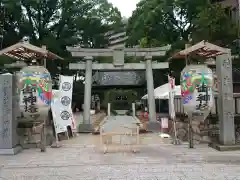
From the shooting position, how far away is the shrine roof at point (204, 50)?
8945 millimetres

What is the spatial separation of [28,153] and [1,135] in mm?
957

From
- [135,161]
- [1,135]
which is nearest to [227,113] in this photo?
[135,161]

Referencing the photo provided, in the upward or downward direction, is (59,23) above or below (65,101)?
above

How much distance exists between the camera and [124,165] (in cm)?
688

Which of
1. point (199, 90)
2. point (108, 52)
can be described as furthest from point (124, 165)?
point (108, 52)

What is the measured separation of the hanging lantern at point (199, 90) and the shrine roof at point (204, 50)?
0.58m

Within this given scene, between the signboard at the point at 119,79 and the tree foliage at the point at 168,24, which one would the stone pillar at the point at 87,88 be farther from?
the signboard at the point at 119,79

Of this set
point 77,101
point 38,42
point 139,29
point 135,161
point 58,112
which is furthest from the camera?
point 77,101

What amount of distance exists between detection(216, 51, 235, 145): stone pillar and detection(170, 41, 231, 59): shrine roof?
226mm

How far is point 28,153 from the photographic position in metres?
8.68

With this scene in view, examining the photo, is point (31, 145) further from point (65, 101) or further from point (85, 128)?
point (85, 128)

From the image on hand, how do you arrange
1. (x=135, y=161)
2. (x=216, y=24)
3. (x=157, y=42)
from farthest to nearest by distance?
(x=157, y=42) < (x=216, y=24) < (x=135, y=161)

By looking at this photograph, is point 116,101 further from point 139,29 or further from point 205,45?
point 205,45

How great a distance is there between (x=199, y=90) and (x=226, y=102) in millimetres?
882
